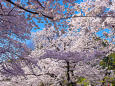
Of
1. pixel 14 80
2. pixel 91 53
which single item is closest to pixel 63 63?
pixel 91 53

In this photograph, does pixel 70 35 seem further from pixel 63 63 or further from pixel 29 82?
pixel 29 82

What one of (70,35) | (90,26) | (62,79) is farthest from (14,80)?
(90,26)

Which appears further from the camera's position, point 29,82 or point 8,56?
point 29,82

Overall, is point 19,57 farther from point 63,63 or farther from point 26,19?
point 63,63

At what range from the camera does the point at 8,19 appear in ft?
14.7

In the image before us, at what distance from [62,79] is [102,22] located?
541 centimetres

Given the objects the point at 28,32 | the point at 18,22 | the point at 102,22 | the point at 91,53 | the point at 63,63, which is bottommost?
the point at 63,63

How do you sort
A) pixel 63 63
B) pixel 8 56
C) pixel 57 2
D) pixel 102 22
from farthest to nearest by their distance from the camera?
pixel 63 63, pixel 102 22, pixel 8 56, pixel 57 2

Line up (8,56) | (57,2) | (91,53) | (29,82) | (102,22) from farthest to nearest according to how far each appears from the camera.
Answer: (29,82), (102,22), (91,53), (8,56), (57,2)

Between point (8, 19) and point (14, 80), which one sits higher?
point (8, 19)

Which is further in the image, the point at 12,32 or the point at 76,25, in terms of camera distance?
the point at 76,25

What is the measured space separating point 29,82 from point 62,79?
8.88 ft

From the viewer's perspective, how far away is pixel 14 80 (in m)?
10.6

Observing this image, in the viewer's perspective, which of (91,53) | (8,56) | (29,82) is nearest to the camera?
(8,56)
